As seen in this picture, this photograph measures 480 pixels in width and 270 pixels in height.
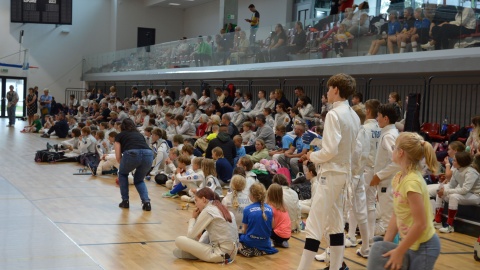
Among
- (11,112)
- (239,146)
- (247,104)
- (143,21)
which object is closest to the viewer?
(239,146)

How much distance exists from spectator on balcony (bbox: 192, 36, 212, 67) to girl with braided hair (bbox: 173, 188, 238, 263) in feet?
54.9

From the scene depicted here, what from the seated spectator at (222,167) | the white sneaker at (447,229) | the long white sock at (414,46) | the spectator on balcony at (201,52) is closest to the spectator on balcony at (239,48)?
the spectator on balcony at (201,52)

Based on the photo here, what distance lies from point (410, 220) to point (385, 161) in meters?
3.24

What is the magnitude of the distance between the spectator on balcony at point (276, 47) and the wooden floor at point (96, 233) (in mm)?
7006

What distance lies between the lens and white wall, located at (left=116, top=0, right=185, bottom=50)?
38.2 m

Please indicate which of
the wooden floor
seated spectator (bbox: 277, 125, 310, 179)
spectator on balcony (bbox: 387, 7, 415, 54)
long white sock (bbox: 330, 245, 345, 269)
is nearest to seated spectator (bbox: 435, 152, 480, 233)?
the wooden floor

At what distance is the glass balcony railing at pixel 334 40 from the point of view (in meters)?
13.3

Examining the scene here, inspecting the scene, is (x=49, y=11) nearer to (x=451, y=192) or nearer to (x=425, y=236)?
(x=451, y=192)

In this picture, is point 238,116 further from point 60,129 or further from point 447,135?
point 60,129

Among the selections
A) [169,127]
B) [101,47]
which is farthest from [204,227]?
[101,47]

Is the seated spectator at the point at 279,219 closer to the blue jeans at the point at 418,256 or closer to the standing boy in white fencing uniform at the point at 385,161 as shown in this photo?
the standing boy in white fencing uniform at the point at 385,161

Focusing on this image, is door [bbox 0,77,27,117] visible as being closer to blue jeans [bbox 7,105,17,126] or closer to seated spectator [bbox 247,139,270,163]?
blue jeans [bbox 7,105,17,126]

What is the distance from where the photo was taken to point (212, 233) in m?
7.69

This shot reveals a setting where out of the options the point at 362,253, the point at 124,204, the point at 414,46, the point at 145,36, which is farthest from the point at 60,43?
the point at 362,253
